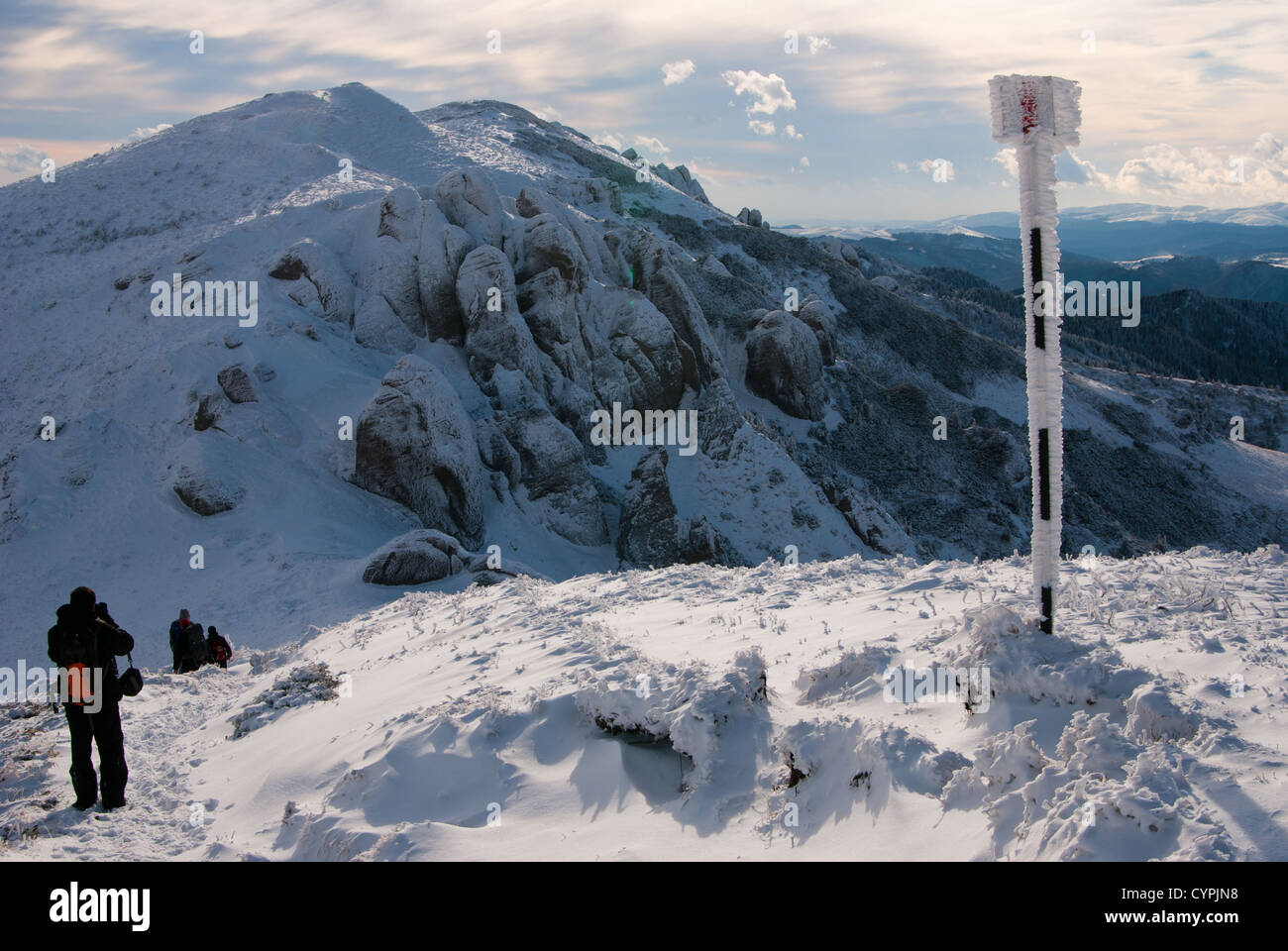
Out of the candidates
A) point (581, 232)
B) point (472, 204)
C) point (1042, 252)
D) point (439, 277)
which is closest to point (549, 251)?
point (472, 204)

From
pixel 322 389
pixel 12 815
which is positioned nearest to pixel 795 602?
pixel 12 815

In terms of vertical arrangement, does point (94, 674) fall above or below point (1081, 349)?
below

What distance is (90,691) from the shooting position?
7.88 metres

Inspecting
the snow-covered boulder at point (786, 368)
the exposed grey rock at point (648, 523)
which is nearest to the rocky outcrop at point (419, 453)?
the exposed grey rock at point (648, 523)

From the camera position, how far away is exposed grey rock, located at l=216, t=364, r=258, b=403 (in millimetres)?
25141

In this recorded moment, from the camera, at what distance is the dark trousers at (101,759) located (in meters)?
8.02

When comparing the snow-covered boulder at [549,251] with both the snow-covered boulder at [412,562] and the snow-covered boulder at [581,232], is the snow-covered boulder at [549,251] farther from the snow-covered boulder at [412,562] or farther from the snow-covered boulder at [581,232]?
the snow-covered boulder at [412,562]

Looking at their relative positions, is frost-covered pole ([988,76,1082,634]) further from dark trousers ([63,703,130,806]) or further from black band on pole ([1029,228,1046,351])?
dark trousers ([63,703,130,806])

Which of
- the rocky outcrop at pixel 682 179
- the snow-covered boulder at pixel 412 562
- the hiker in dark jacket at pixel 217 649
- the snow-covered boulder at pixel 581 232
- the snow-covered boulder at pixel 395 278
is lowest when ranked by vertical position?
the hiker in dark jacket at pixel 217 649

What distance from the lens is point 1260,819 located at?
4379 millimetres

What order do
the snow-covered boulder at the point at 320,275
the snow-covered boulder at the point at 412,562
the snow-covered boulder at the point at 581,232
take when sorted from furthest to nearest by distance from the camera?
the snow-covered boulder at the point at 581,232 < the snow-covered boulder at the point at 320,275 < the snow-covered boulder at the point at 412,562

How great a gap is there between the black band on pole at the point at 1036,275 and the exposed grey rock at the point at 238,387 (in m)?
23.8
